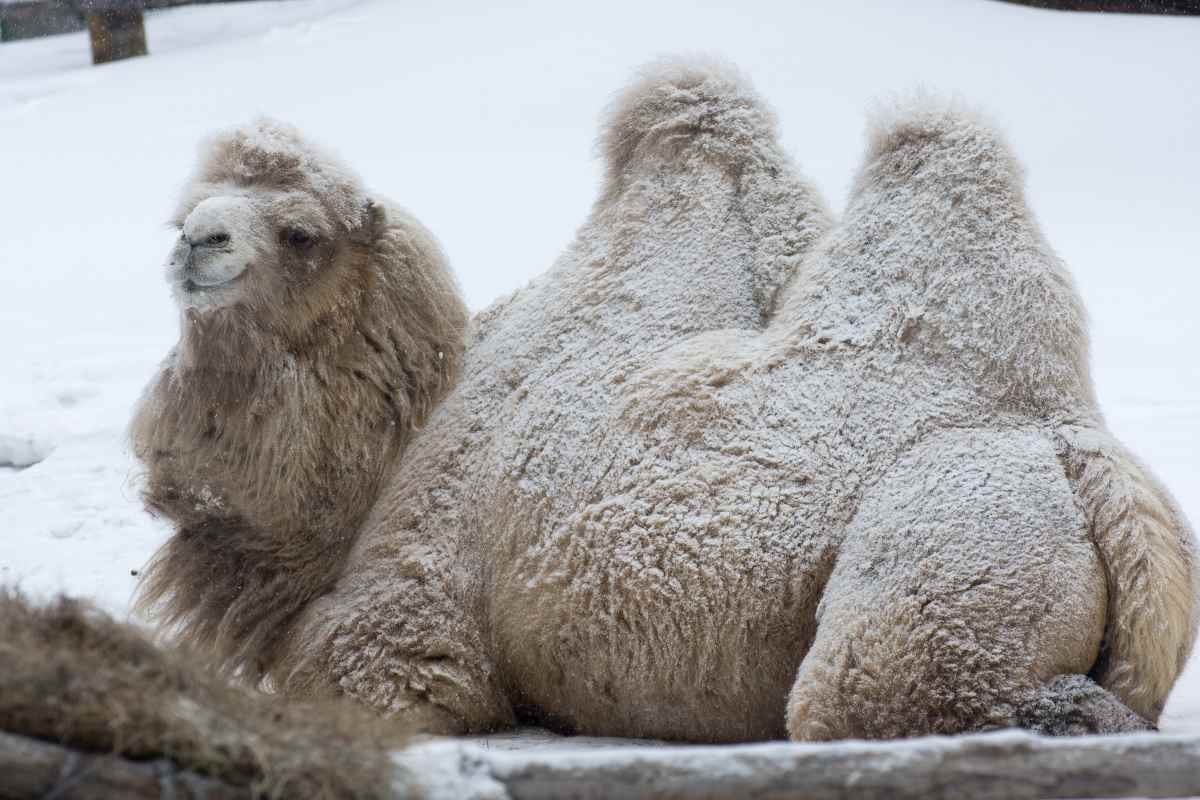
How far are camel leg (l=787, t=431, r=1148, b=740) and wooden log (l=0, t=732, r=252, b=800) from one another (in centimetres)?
136

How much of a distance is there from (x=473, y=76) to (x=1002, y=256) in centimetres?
1084

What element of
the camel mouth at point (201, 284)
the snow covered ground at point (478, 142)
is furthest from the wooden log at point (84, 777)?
the snow covered ground at point (478, 142)

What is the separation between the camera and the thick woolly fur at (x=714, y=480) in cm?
289

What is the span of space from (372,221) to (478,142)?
27.1ft

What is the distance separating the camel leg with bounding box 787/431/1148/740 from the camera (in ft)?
9.21

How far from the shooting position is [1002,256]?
11.0 feet

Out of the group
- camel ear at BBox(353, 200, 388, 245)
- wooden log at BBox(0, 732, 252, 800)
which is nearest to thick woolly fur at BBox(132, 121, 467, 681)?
camel ear at BBox(353, 200, 388, 245)

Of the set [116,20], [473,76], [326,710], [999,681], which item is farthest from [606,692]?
[116,20]

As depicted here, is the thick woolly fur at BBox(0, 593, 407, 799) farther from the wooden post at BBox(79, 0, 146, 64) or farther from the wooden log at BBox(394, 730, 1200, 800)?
the wooden post at BBox(79, 0, 146, 64)

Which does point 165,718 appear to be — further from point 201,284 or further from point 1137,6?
point 1137,6

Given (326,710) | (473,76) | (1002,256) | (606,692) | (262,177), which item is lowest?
(606,692)

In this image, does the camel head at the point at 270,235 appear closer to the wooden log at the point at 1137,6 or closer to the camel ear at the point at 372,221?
the camel ear at the point at 372,221

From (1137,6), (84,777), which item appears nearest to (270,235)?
(84,777)

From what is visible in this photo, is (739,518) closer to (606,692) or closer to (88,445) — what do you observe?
(606,692)
